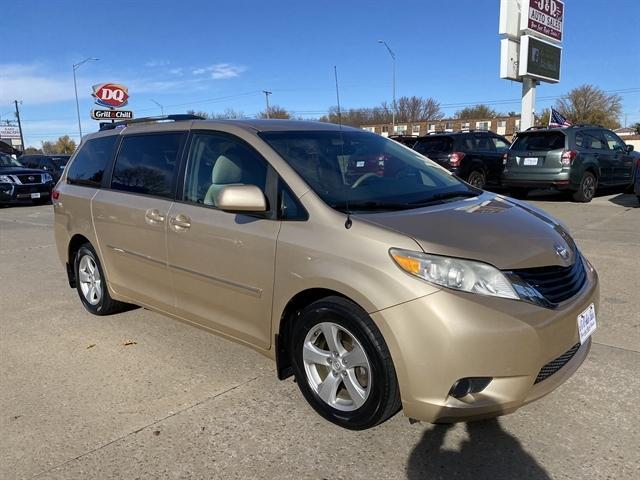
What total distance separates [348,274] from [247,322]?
0.93m

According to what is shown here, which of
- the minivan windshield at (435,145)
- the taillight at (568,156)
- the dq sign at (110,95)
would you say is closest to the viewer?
the taillight at (568,156)

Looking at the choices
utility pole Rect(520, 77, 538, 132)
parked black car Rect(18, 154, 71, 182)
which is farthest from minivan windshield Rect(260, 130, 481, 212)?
parked black car Rect(18, 154, 71, 182)

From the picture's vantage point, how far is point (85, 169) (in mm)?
5027

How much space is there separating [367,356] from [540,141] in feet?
37.0

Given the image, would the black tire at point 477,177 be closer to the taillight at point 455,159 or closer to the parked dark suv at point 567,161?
the taillight at point 455,159

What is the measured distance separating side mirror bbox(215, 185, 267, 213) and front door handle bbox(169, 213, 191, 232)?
63 centimetres

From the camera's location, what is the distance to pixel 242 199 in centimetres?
308

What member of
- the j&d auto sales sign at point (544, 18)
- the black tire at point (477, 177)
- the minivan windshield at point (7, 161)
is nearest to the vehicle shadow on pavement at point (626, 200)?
the black tire at point (477, 177)

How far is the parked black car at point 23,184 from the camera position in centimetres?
1593

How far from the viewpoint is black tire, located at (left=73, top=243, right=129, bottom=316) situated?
478cm

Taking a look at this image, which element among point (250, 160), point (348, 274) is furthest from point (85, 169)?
point (348, 274)

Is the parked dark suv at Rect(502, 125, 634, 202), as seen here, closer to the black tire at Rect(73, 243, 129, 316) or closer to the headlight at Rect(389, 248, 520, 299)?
the black tire at Rect(73, 243, 129, 316)

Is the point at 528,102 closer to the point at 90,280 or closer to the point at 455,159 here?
the point at 455,159

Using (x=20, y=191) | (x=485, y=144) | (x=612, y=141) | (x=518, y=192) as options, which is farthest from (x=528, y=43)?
(x=20, y=191)
